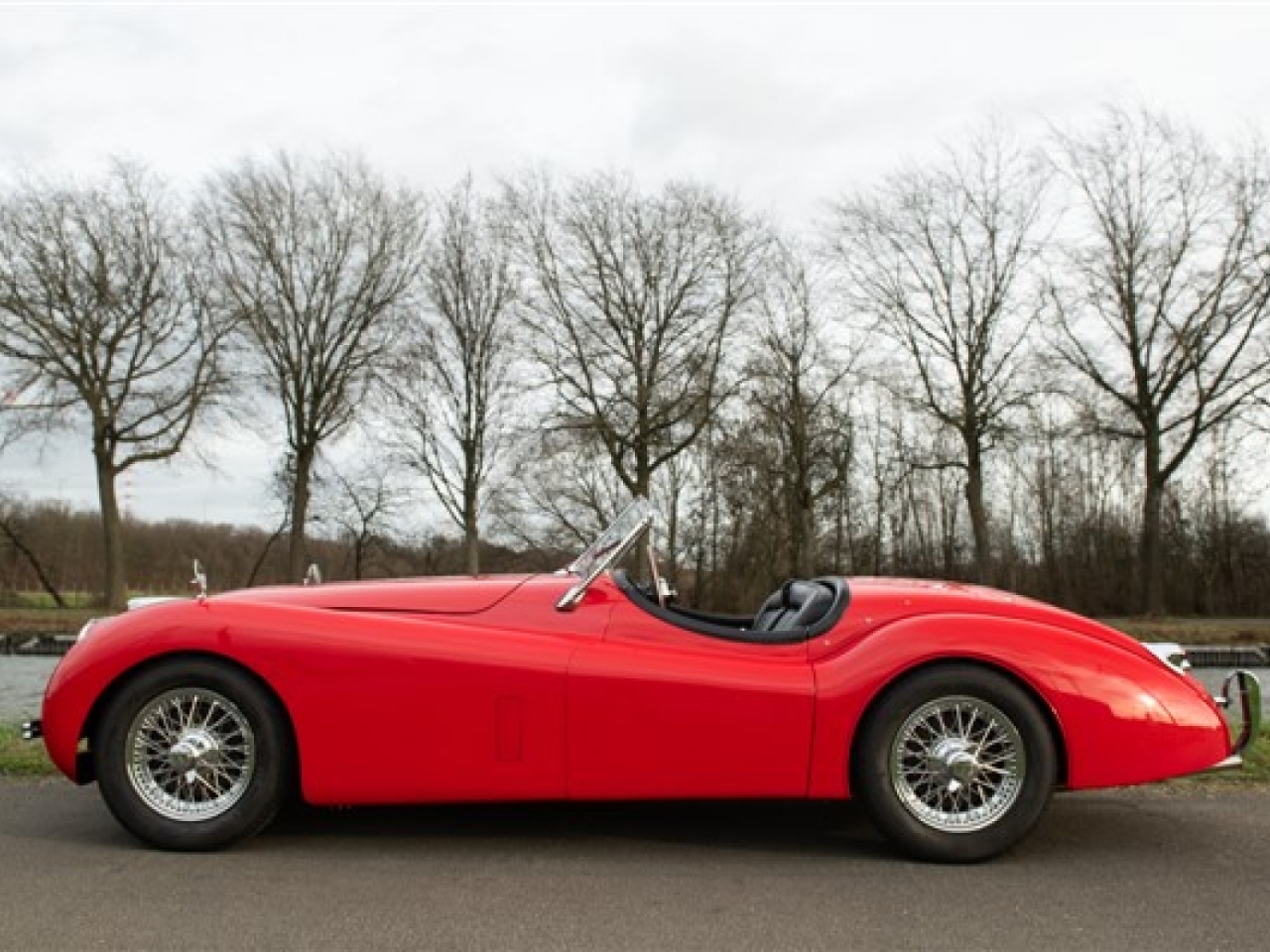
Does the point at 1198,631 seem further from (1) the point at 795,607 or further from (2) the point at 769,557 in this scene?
(1) the point at 795,607

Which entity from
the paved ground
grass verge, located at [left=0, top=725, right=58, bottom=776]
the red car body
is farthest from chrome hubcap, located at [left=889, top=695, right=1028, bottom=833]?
the paved ground

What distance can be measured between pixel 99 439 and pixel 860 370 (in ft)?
69.8

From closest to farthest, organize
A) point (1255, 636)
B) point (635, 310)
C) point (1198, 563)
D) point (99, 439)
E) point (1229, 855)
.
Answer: point (1229, 855) < point (1255, 636) < point (99, 439) < point (635, 310) < point (1198, 563)

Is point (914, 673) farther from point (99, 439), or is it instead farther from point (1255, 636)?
point (99, 439)

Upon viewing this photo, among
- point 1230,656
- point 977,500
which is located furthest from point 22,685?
point 977,500

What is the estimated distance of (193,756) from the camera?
4227 millimetres

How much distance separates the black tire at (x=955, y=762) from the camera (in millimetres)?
4102

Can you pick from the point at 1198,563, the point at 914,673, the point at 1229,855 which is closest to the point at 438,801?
the point at 914,673

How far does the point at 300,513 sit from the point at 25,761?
2853 cm

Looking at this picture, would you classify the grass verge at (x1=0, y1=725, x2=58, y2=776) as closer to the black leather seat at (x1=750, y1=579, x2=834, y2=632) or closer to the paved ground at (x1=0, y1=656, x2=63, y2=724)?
the paved ground at (x1=0, y1=656, x2=63, y2=724)

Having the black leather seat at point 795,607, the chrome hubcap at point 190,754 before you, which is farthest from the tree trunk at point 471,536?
the chrome hubcap at point 190,754

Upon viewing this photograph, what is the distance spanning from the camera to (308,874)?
12.7 feet

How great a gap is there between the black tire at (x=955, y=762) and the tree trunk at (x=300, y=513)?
99.9 feet

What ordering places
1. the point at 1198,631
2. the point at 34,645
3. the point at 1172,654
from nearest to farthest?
1. the point at 1172,654
2. the point at 34,645
3. the point at 1198,631
